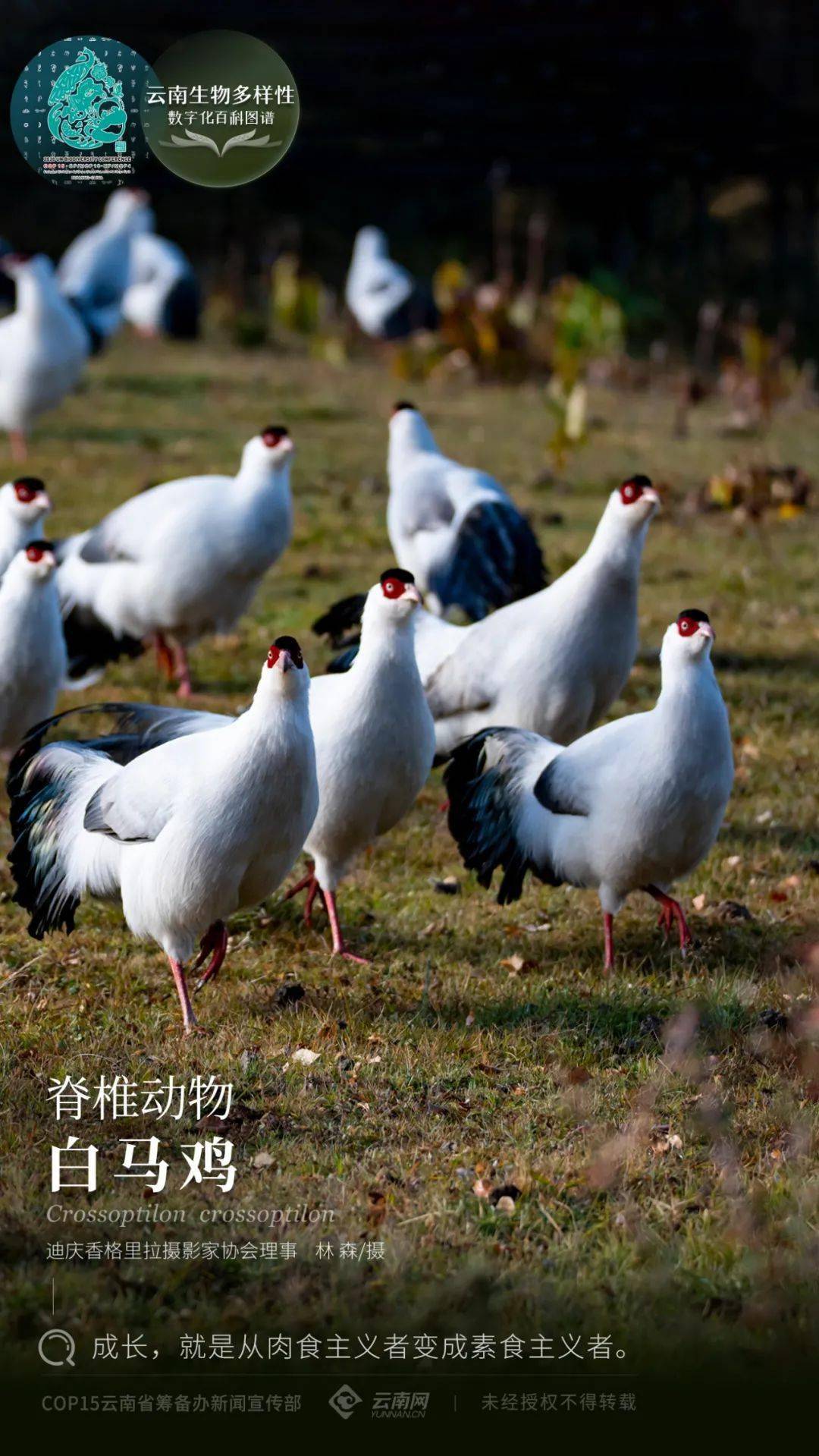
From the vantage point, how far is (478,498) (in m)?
6.69

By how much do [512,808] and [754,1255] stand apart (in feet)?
5.38

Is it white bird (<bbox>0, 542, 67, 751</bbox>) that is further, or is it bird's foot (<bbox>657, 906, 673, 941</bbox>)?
white bird (<bbox>0, 542, 67, 751</bbox>)

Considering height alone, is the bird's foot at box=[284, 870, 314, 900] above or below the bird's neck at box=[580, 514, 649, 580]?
below

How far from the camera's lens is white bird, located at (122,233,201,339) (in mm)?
15578

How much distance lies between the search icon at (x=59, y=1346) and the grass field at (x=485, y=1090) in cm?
3

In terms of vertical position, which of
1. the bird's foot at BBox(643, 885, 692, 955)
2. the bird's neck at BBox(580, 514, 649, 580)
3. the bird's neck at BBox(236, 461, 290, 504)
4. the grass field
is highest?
the bird's neck at BBox(236, 461, 290, 504)

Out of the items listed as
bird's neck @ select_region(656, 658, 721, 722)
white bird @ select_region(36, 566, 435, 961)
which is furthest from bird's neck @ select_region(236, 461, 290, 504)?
bird's neck @ select_region(656, 658, 721, 722)

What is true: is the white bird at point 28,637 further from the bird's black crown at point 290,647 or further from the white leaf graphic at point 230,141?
the bird's black crown at point 290,647

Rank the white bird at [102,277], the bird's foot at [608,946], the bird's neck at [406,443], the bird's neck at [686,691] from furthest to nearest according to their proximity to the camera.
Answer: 1. the white bird at [102,277]
2. the bird's neck at [406,443]
3. the bird's foot at [608,946]
4. the bird's neck at [686,691]

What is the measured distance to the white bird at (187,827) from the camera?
12.0ft

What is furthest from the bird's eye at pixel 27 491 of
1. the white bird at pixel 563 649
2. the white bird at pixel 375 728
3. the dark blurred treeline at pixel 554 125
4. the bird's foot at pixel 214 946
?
the dark blurred treeline at pixel 554 125

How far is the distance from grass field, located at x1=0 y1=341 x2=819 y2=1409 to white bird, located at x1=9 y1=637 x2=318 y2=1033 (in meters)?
0.26

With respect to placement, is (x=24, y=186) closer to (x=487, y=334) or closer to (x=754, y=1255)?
(x=487, y=334)

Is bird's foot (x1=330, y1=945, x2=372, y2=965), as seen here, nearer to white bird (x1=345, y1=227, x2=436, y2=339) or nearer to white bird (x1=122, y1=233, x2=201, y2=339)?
white bird (x1=345, y1=227, x2=436, y2=339)
